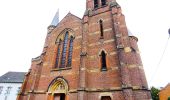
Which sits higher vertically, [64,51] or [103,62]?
[64,51]

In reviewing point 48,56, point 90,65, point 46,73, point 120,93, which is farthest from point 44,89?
point 120,93

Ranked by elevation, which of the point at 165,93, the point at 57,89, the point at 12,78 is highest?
the point at 12,78

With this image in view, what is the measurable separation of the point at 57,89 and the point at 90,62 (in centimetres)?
469

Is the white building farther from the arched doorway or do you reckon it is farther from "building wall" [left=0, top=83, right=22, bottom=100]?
the arched doorway

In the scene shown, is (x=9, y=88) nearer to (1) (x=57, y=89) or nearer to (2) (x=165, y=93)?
(1) (x=57, y=89)

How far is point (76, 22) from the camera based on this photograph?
59.2ft

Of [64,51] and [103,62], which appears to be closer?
[103,62]

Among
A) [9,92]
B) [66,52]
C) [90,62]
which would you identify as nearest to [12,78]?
[9,92]

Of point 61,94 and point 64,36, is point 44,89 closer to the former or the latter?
point 61,94

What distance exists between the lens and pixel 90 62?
573 inches

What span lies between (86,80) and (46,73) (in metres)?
5.65

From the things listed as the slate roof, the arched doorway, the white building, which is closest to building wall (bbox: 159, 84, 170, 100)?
the arched doorway

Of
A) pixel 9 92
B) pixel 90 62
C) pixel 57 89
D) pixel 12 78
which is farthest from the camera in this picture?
pixel 12 78

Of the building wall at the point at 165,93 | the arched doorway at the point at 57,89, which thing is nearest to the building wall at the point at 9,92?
the arched doorway at the point at 57,89
